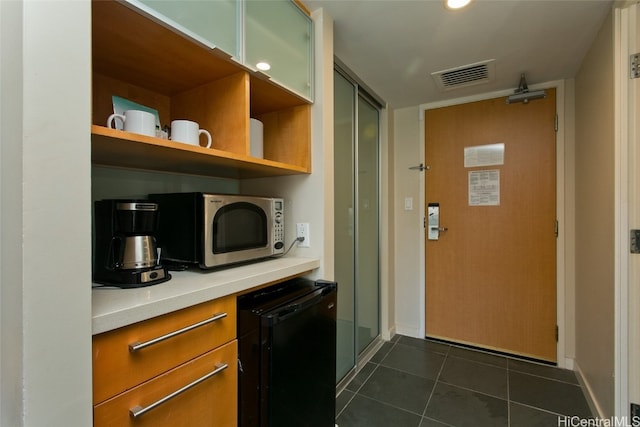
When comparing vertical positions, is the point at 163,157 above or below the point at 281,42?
below

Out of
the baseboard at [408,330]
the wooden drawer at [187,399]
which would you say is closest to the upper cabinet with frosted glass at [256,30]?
the wooden drawer at [187,399]

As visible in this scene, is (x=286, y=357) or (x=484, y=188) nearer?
(x=286, y=357)

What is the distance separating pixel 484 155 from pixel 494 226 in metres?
0.60

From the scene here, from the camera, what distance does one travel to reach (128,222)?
3.14 feet

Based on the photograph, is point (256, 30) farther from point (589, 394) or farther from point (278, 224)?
point (589, 394)

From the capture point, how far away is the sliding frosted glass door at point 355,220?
2020mm

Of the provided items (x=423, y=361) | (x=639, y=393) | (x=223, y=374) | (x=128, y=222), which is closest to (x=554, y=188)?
(x=639, y=393)

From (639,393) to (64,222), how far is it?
2.21 metres

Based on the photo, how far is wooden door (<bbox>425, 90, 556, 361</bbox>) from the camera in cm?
230

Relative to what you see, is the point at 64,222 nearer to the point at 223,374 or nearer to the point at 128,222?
the point at 128,222

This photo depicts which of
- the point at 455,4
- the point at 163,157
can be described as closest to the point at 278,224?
the point at 163,157

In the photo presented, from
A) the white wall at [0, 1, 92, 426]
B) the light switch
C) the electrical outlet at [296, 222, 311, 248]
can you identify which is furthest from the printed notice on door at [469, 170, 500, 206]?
the white wall at [0, 1, 92, 426]

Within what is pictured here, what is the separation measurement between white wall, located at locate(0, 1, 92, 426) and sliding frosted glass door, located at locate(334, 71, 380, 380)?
146 cm

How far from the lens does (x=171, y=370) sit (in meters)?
0.84
